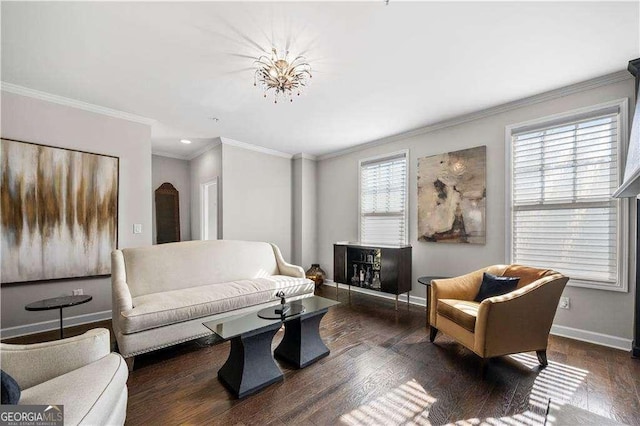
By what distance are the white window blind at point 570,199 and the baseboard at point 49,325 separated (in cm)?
503

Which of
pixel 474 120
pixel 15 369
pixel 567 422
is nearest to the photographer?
pixel 567 422

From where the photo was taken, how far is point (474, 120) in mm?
3469

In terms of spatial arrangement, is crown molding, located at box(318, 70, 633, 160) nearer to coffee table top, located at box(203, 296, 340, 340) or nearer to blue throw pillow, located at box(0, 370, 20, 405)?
coffee table top, located at box(203, 296, 340, 340)

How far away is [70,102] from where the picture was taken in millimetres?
3119

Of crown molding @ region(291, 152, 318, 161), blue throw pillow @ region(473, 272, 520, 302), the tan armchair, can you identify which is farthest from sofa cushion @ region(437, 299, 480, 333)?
crown molding @ region(291, 152, 318, 161)

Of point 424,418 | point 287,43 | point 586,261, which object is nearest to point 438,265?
point 586,261

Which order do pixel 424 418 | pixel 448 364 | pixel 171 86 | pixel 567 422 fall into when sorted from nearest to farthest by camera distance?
pixel 567 422 → pixel 424 418 → pixel 448 364 → pixel 171 86

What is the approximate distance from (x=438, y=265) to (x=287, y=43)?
3274 mm

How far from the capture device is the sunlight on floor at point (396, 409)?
65.6 inches

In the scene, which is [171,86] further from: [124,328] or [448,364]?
[448,364]

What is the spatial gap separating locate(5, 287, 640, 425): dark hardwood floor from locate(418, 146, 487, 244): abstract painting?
4.67ft

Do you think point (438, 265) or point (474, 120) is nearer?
point (474, 120)

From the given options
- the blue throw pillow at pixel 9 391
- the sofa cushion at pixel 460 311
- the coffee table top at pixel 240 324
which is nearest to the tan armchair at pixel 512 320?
the sofa cushion at pixel 460 311

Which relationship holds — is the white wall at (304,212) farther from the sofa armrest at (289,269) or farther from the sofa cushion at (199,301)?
the sofa cushion at (199,301)
